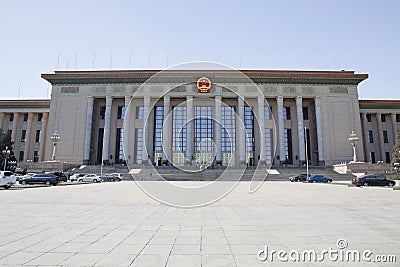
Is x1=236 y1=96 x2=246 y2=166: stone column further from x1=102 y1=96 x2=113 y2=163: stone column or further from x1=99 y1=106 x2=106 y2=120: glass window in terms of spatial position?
x1=99 y1=106 x2=106 y2=120: glass window

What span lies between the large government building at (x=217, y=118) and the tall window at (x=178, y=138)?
20cm

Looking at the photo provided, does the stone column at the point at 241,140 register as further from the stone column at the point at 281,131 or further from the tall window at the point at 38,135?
the tall window at the point at 38,135

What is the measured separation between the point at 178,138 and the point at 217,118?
973 cm

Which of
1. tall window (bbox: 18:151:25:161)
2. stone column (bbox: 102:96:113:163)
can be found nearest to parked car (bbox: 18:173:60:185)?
stone column (bbox: 102:96:113:163)

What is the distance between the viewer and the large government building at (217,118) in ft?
166

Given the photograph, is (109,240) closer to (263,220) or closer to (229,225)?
(229,225)

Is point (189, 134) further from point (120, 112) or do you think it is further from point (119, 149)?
point (120, 112)

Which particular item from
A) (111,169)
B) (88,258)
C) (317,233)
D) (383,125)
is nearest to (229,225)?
(317,233)

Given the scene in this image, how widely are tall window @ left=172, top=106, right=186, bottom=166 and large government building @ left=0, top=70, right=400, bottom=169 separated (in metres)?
0.20

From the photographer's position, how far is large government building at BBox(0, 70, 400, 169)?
50.5 m

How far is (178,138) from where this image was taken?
176 feet

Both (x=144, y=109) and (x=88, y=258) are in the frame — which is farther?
(x=144, y=109)

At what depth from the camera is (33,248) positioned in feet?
15.5

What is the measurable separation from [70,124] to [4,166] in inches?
500
